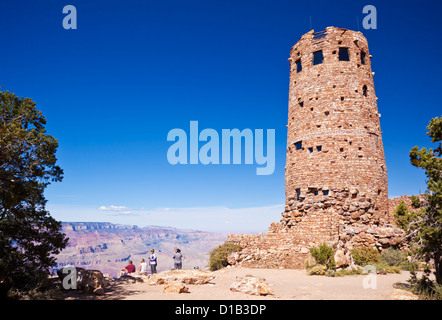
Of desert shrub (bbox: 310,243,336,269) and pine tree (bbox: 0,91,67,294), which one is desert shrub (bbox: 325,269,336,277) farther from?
pine tree (bbox: 0,91,67,294)

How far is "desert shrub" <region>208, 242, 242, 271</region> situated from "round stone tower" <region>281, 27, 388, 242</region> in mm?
4513

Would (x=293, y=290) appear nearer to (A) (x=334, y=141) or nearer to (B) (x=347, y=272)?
(B) (x=347, y=272)

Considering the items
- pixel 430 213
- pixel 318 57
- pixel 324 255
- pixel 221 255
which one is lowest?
pixel 221 255

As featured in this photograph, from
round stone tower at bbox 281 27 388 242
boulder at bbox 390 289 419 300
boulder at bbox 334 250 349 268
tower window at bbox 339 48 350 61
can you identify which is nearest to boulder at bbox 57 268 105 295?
boulder at bbox 390 289 419 300

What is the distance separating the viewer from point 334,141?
23312 mm

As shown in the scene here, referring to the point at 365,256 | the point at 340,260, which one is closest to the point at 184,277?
the point at 340,260

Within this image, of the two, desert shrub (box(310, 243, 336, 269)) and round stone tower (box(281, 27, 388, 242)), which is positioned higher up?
round stone tower (box(281, 27, 388, 242))

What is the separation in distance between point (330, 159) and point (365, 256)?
26.1ft

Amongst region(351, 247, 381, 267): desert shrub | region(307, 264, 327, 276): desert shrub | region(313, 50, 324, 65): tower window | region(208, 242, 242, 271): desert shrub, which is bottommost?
region(208, 242, 242, 271): desert shrub

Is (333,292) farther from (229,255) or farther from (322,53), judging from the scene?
(322,53)

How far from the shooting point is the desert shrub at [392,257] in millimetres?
16819

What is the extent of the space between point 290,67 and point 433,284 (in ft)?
72.4

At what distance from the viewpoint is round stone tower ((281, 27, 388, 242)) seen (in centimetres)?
2217

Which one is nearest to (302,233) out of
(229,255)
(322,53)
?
(229,255)
